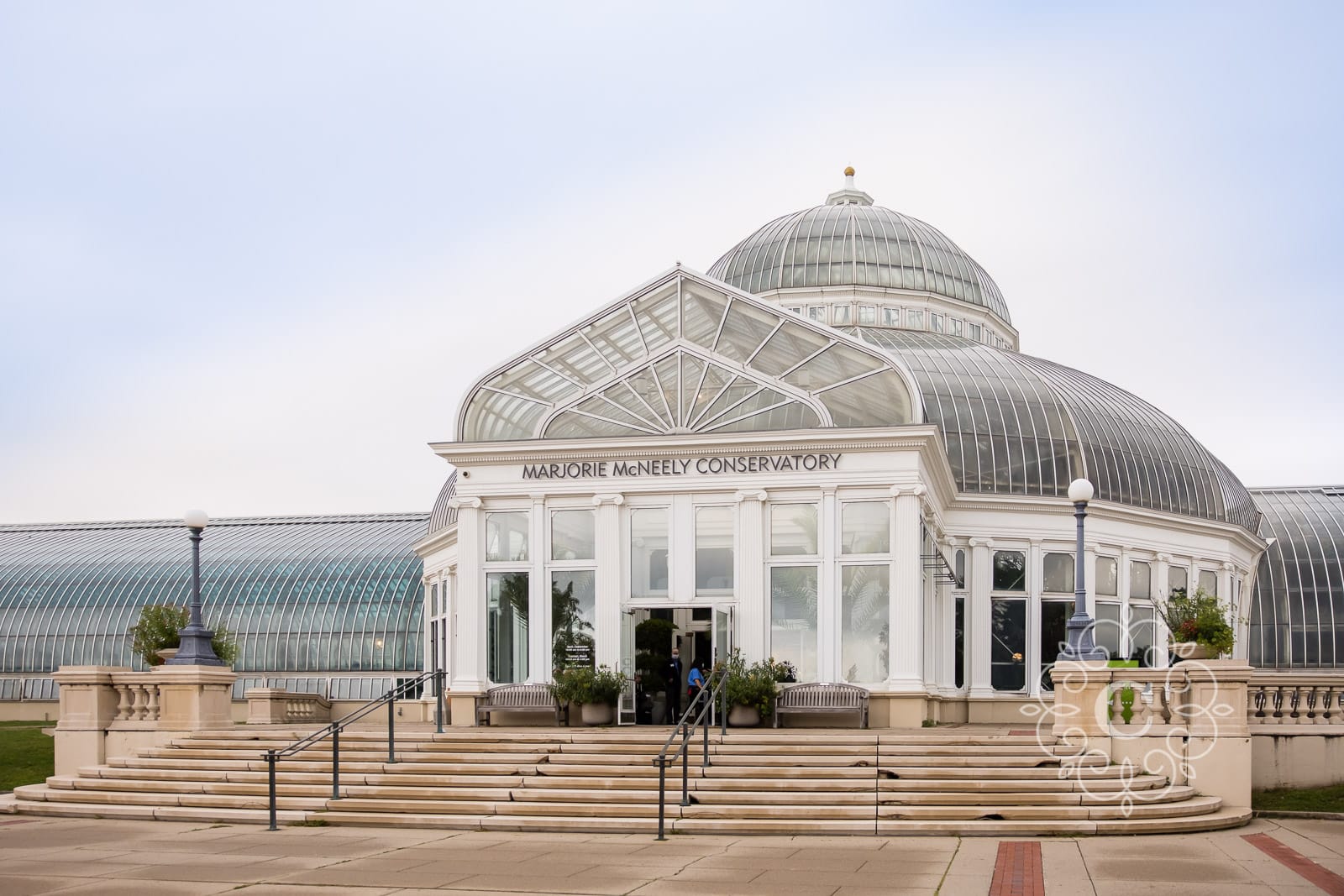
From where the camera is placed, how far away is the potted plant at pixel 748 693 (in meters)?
26.8

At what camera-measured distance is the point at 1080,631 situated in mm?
23750

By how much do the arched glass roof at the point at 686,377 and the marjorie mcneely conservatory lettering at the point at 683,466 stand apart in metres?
0.72

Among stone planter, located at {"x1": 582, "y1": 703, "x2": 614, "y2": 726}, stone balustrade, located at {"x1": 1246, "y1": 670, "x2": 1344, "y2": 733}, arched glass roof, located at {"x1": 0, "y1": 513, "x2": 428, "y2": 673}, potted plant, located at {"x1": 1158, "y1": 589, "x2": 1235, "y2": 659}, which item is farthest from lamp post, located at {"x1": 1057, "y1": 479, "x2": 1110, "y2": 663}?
arched glass roof, located at {"x1": 0, "y1": 513, "x2": 428, "y2": 673}

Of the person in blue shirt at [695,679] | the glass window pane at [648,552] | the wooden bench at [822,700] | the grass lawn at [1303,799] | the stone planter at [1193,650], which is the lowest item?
the grass lawn at [1303,799]

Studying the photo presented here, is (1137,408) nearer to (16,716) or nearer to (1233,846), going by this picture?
(1233,846)

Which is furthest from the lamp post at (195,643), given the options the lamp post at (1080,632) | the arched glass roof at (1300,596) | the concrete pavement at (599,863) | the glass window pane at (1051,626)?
the arched glass roof at (1300,596)

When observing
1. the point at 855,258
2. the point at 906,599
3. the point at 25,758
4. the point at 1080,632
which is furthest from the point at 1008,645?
the point at 25,758

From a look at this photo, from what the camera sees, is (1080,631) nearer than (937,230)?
Yes

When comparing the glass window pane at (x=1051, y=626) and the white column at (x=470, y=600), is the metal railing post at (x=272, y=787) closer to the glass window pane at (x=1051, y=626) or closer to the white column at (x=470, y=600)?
the white column at (x=470, y=600)

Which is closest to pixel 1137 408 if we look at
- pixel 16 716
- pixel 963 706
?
pixel 963 706

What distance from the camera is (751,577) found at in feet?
92.1

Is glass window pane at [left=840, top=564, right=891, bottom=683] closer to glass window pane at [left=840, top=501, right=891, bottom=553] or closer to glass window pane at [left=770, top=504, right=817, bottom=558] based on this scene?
glass window pane at [left=840, top=501, right=891, bottom=553]

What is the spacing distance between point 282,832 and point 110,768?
5575mm

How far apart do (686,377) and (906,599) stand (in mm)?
6119
